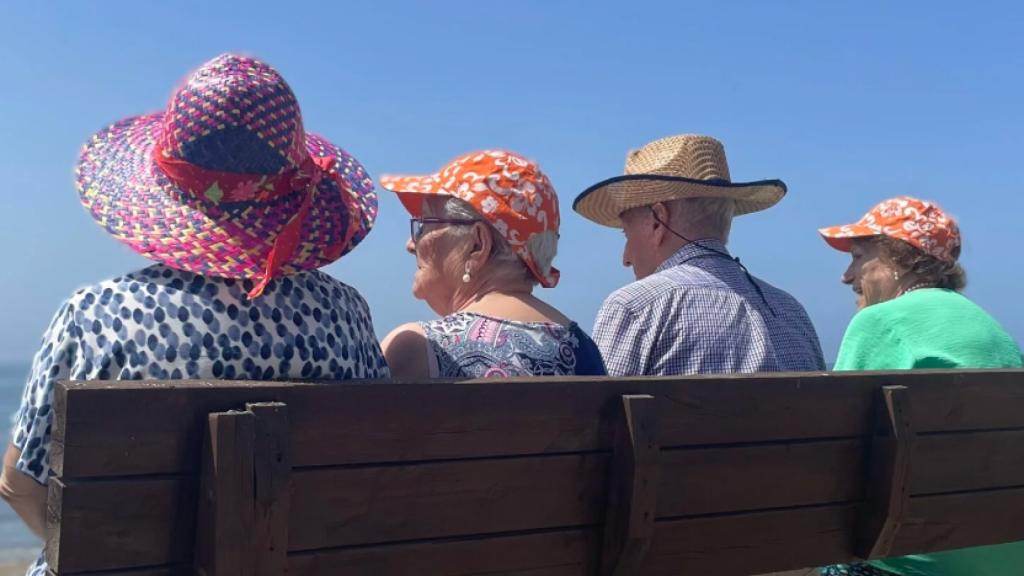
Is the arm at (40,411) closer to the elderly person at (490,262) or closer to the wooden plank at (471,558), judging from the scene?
the wooden plank at (471,558)

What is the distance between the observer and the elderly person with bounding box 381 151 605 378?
8.92ft

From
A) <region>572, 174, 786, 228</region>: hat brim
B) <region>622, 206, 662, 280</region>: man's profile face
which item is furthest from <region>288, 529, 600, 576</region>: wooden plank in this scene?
<region>572, 174, 786, 228</region>: hat brim

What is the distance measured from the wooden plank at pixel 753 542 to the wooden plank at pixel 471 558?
18cm

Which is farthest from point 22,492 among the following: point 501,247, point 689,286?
point 689,286

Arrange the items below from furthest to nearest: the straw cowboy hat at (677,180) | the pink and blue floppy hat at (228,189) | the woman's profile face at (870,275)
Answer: the woman's profile face at (870,275) < the straw cowboy hat at (677,180) < the pink and blue floppy hat at (228,189)

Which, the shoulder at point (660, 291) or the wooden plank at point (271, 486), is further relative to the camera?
the shoulder at point (660, 291)

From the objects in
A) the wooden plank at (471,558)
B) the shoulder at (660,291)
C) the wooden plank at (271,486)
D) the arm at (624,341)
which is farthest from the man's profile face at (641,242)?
the wooden plank at (271,486)

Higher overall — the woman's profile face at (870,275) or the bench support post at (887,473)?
the woman's profile face at (870,275)

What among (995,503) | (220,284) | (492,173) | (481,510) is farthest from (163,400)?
(995,503)

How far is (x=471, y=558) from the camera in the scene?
2021 mm

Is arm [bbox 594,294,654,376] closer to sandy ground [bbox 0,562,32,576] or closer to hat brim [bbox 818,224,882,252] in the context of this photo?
hat brim [bbox 818,224,882,252]

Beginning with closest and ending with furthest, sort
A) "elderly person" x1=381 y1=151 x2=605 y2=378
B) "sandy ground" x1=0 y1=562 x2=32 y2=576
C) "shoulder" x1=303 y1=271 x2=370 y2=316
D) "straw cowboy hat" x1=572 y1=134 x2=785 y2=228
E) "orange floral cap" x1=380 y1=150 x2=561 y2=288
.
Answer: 1. "shoulder" x1=303 y1=271 x2=370 y2=316
2. "elderly person" x1=381 y1=151 x2=605 y2=378
3. "orange floral cap" x1=380 y1=150 x2=561 y2=288
4. "straw cowboy hat" x1=572 y1=134 x2=785 y2=228
5. "sandy ground" x1=0 y1=562 x2=32 y2=576

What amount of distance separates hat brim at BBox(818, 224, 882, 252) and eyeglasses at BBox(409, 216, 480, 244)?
2.06 m

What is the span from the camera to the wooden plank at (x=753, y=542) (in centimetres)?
224
